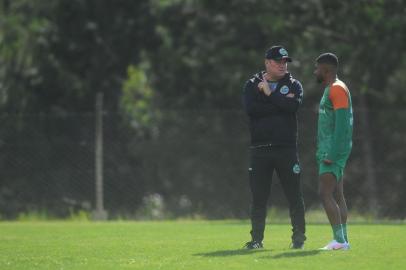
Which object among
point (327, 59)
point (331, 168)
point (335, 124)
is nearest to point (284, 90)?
point (327, 59)

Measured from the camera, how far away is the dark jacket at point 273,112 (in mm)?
9438

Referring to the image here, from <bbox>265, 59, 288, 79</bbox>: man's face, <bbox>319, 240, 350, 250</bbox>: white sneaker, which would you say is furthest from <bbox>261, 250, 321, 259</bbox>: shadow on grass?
<bbox>265, 59, 288, 79</bbox>: man's face

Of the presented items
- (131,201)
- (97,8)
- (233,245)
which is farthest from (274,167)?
(97,8)

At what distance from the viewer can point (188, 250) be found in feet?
31.6

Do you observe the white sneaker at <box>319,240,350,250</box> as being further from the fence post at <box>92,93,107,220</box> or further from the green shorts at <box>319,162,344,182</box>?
the fence post at <box>92,93,107,220</box>

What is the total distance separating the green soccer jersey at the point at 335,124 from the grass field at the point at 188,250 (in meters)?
0.91

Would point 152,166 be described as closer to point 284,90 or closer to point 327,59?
point 284,90

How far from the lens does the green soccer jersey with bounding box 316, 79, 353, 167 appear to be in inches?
353

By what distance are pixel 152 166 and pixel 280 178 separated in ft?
32.2

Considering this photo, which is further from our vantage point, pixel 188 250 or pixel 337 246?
pixel 188 250

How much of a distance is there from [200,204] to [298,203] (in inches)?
360

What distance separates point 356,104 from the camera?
23.4 metres

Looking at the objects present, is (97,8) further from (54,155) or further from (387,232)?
(387,232)

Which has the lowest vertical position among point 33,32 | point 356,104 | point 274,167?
point 274,167
